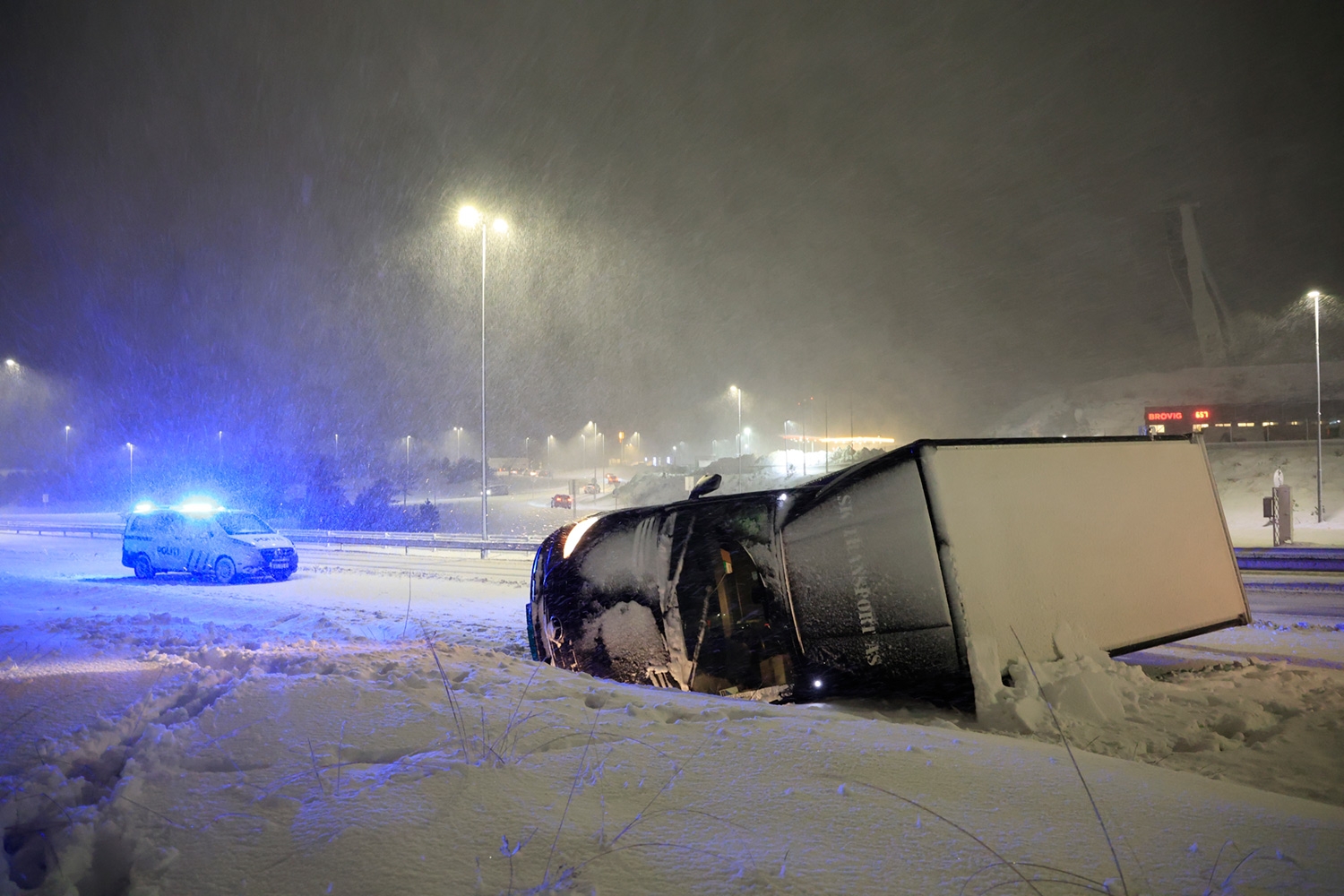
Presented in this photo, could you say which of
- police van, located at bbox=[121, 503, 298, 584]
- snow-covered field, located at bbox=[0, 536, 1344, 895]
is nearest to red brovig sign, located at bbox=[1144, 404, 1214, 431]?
snow-covered field, located at bbox=[0, 536, 1344, 895]

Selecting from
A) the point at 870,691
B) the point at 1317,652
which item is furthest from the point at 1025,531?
the point at 1317,652

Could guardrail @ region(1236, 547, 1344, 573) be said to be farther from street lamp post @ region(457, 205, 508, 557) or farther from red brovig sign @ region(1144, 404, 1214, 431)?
red brovig sign @ region(1144, 404, 1214, 431)

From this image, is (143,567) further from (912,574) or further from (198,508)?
(912,574)

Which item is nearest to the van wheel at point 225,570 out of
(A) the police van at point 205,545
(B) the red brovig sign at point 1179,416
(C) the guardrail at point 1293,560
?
(A) the police van at point 205,545

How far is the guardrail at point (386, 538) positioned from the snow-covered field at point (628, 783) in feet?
47.3

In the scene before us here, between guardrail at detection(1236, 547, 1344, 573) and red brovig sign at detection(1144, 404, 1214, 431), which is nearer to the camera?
guardrail at detection(1236, 547, 1344, 573)

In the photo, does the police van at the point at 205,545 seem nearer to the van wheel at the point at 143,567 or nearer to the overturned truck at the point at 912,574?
the van wheel at the point at 143,567

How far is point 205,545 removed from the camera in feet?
48.6

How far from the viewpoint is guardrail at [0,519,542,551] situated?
2242 centimetres

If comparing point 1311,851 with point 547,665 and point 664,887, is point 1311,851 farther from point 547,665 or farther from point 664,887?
point 547,665

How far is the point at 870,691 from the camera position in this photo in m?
4.97

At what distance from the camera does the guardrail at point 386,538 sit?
2242 centimetres

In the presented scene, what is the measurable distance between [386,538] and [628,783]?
26.1 metres

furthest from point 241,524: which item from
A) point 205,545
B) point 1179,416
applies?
point 1179,416
